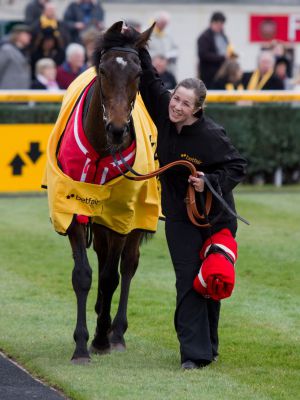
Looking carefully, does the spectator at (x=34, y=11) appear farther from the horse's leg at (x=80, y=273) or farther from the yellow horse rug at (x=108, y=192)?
the horse's leg at (x=80, y=273)

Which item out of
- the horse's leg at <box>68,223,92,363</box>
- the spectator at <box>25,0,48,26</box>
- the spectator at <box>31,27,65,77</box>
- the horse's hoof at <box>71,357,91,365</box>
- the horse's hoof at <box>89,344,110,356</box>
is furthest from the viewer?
the spectator at <box>25,0,48,26</box>

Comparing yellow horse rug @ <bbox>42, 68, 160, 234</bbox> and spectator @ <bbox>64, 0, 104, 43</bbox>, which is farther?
spectator @ <bbox>64, 0, 104, 43</bbox>

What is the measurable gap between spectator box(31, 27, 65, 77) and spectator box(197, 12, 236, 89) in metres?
2.19

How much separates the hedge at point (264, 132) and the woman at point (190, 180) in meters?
8.80

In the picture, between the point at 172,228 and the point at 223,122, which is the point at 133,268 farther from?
the point at 223,122

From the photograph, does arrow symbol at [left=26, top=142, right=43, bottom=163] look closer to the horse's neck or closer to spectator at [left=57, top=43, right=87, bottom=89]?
spectator at [left=57, top=43, right=87, bottom=89]

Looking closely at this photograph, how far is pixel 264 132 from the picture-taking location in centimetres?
1636

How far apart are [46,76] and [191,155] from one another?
945cm

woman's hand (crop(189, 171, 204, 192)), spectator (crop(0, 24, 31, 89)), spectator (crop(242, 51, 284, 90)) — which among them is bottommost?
spectator (crop(242, 51, 284, 90))

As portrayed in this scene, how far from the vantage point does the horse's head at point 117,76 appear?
684 centimetres

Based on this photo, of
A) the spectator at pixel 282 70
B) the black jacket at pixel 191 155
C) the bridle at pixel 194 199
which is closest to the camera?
the bridle at pixel 194 199

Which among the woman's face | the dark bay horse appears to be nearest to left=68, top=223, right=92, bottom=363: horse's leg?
the dark bay horse

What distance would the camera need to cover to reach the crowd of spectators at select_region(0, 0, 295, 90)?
16.6 m

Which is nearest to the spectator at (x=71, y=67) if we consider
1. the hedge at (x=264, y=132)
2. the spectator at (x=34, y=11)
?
the hedge at (x=264, y=132)
